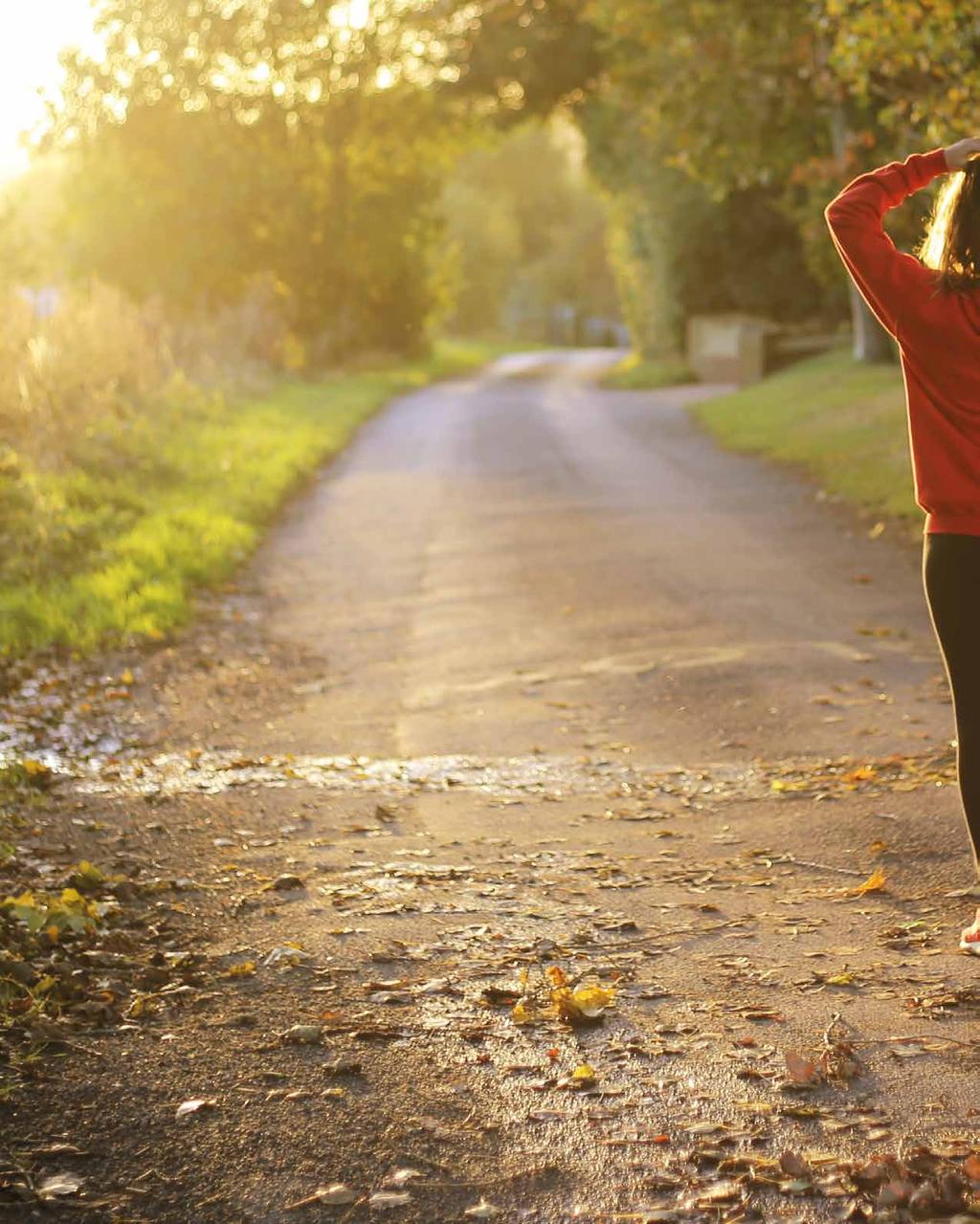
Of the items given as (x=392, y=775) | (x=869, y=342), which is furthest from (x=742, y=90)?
(x=392, y=775)

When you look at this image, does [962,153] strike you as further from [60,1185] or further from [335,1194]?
[60,1185]

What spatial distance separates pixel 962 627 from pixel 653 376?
32.9 m

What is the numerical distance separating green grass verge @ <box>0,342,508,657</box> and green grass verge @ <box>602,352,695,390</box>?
1424 centimetres

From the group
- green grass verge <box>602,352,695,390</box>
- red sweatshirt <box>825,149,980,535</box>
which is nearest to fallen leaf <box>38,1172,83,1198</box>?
red sweatshirt <box>825,149,980,535</box>

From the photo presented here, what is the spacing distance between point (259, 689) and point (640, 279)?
34600 mm

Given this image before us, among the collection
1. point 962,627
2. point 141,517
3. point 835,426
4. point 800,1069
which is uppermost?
point 962,627

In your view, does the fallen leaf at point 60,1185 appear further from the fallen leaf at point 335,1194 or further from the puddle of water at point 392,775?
the puddle of water at point 392,775

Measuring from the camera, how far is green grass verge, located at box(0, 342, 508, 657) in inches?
411

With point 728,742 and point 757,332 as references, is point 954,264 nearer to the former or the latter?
point 728,742

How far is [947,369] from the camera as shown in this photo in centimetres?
414

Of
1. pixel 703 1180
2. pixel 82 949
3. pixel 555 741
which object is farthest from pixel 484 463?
pixel 703 1180

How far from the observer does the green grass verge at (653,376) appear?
119 feet

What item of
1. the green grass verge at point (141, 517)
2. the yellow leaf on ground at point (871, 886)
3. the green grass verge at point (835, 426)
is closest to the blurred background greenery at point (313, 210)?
the green grass verge at point (141, 517)

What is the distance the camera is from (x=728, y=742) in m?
7.49
